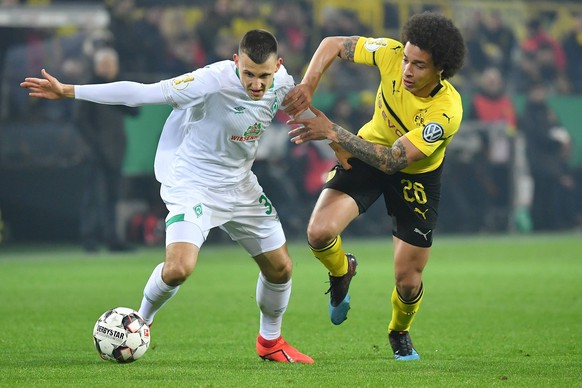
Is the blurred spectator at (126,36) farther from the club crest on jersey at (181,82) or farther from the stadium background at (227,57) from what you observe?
the club crest on jersey at (181,82)

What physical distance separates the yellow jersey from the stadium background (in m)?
8.72

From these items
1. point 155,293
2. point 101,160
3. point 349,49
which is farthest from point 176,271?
point 101,160

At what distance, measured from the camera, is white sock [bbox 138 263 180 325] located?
285 inches

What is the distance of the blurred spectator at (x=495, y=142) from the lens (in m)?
20.2

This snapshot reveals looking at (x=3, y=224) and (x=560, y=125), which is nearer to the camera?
(x=3, y=224)

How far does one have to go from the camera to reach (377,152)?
752cm

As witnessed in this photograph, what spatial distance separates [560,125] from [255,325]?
12.9 metres

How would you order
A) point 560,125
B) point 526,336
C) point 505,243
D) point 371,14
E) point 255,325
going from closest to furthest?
point 526,336 < point 255,325 < point 505,243 < point 371,14 < point 560,125

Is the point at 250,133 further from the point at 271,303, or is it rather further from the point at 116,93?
the point at 271,303

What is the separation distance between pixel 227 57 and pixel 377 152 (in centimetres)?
1003

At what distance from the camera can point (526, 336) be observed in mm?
8734

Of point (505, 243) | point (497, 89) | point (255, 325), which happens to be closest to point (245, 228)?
point (255, 325)

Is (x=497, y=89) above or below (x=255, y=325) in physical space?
below

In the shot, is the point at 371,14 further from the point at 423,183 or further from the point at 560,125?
the point at 423,183
